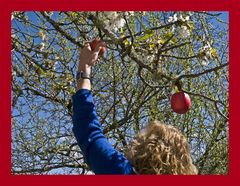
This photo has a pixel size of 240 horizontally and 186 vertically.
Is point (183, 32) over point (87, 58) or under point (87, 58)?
over

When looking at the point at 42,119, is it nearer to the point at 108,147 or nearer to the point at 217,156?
the point at 217,156

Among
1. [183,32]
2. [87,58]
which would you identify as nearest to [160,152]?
[87,58]

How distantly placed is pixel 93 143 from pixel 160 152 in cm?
25

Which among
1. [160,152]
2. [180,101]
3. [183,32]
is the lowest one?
[160,152]

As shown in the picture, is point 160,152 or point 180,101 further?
point 180,101

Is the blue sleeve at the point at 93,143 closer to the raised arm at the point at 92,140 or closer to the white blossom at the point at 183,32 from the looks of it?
the raised arm at the point at 92,140

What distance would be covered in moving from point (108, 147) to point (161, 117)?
4.39 meters

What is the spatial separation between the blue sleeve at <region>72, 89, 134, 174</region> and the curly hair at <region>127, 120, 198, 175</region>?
59mm

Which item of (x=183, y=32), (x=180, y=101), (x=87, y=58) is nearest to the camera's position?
(x=87, y=58)

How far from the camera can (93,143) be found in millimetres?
1758

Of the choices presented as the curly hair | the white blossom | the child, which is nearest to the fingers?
the child

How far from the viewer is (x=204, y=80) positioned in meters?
6.30

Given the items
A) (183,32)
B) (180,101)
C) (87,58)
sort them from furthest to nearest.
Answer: (183,32) < (180,101) < (87,58)

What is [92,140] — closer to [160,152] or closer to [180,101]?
[160,152]
